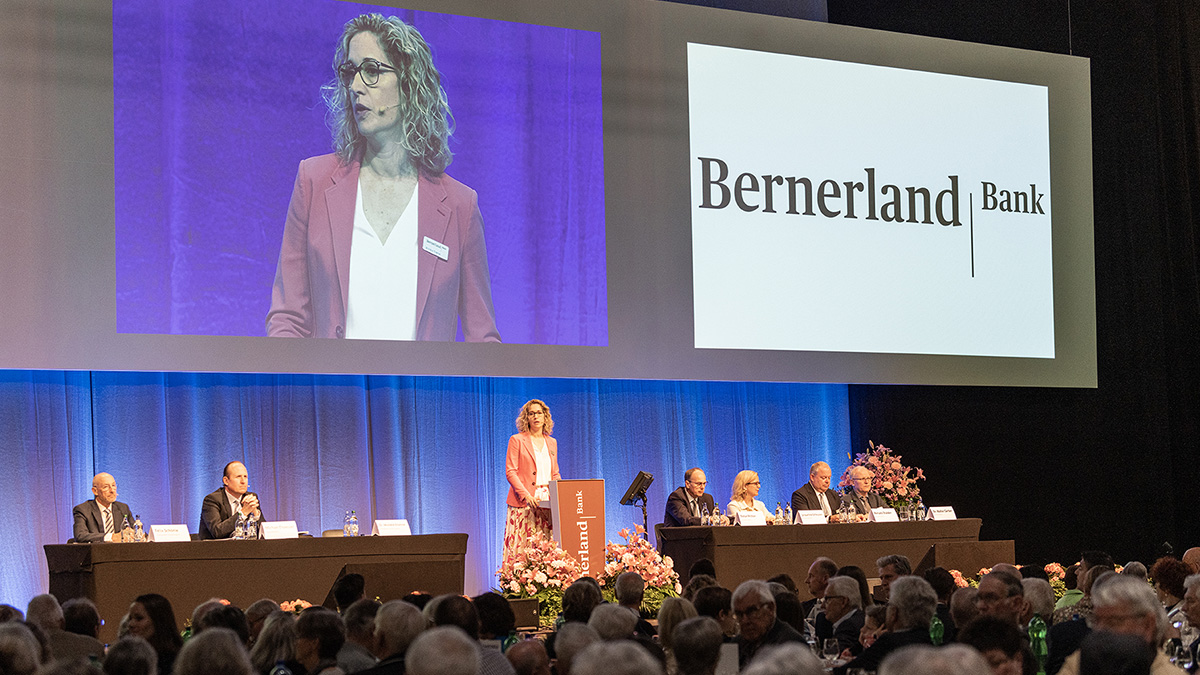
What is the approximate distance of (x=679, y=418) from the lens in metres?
11.2

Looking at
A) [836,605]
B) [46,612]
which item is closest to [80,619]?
[46,612]

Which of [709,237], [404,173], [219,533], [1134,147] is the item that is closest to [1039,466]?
[1134,147]

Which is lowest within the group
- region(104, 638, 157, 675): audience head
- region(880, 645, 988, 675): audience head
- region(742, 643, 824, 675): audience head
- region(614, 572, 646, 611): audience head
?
region(614, 572, 646, 611): audience head

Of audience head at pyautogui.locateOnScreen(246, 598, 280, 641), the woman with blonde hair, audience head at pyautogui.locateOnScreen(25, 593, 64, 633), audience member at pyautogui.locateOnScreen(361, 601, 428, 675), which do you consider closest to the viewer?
audience member at pyautogui.locateOnScreen(361, 601, 428, 675)

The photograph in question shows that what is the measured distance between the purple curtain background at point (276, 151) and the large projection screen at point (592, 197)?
2cm

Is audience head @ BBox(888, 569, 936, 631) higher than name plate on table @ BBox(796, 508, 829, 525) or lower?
higher

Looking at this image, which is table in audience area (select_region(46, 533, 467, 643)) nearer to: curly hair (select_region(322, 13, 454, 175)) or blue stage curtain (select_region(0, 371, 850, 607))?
blue stage curtain (select_region(0, 371, 850, 607))

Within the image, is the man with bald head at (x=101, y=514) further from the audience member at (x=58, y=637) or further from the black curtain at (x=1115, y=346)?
the black curtain at (x=1115, y=346)

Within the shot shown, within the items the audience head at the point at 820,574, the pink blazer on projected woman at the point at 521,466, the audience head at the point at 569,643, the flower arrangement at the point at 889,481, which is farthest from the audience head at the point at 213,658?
the flower arrangement at the point at 889,481

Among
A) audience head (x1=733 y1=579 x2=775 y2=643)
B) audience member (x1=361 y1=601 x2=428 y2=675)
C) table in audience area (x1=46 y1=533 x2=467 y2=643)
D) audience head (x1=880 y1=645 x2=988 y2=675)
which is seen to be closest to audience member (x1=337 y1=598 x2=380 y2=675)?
audience member (x1=361 y1=601 x2=428 y2=675)

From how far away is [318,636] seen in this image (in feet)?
13.4

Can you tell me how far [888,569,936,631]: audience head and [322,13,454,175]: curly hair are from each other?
209 inches

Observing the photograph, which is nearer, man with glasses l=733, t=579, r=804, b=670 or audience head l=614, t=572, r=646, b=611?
man with glasses l=733, t=579, r=804, b=670

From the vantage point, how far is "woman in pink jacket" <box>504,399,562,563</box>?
29.2 feet
